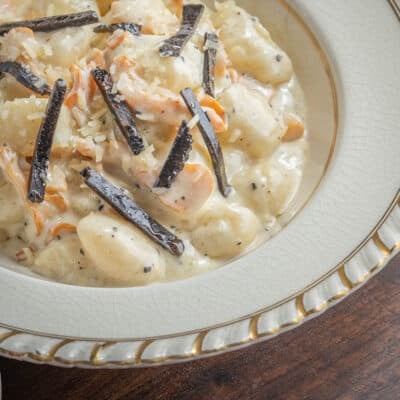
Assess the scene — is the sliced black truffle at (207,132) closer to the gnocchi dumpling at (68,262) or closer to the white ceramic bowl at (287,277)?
the white ceramic bowl at (287,277)

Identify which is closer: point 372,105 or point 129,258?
point 129,258

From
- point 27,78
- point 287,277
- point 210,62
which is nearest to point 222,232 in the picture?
point 287,277

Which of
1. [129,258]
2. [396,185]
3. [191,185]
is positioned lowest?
[129,258]

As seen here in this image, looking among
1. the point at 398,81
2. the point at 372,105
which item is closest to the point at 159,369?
the point at 372,105

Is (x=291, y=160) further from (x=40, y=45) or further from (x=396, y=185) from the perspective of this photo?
(x=40, y=45)

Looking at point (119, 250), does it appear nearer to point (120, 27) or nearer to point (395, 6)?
point (120, 27)

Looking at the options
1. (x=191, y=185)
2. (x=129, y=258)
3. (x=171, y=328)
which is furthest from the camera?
(x=191, y=185)

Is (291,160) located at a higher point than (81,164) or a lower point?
higher
